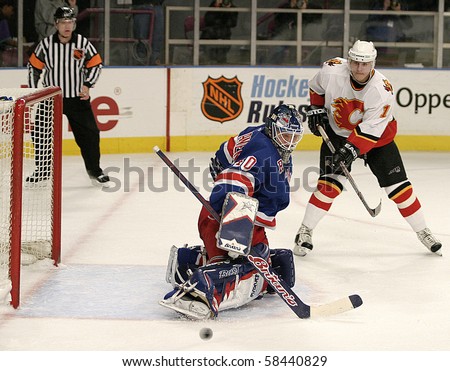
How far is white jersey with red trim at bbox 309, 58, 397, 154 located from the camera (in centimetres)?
424

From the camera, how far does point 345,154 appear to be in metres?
4.23

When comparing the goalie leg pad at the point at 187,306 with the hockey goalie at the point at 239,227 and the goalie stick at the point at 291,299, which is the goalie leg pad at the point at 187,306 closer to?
the hockey goalie at the point at 239,227

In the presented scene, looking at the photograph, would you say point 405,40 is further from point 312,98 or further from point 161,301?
point 161,301

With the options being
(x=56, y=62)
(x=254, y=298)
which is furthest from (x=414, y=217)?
(x=56, y=62)

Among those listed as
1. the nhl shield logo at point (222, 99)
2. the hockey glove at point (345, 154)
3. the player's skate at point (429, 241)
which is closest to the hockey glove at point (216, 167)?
the hockey glove at point (345, 154)

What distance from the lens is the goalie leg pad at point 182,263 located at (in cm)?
353

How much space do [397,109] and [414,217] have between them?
375 cm

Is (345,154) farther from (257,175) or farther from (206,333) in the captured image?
(206,333)

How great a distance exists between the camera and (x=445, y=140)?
821 centimetres

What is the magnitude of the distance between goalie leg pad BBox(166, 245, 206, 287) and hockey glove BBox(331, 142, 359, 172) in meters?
0.92

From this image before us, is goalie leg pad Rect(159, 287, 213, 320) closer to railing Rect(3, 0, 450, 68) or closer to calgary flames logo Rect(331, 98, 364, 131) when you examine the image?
calgary flames logo Rect(331, 98, 364, 131)

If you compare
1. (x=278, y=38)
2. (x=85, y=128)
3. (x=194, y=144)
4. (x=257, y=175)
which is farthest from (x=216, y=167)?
(x=278, y=38)

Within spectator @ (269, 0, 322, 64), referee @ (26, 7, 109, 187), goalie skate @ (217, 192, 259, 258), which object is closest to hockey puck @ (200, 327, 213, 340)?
goalie skate @ (217, 192, 259, 258)

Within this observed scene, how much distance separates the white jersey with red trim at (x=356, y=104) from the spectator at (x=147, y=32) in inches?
147
